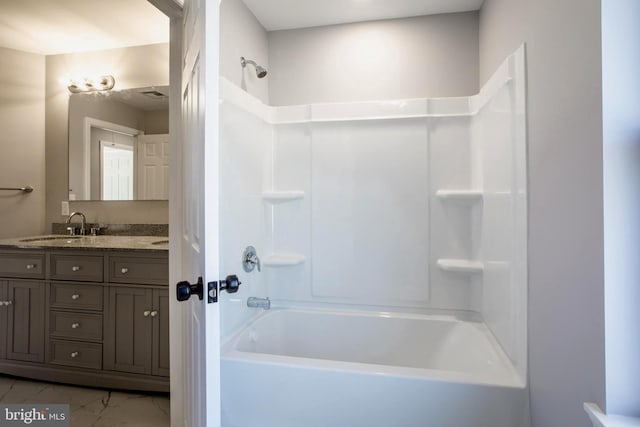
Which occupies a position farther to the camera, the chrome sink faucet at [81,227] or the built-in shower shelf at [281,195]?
the chrome sink faucet at [81,227]

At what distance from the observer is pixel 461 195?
1891 mm

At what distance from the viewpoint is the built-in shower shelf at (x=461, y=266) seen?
183 centimetres

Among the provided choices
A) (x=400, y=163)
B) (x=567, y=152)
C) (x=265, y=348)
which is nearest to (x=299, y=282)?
(x=265, y=348)

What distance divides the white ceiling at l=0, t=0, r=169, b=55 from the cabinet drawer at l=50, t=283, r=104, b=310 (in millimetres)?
1835

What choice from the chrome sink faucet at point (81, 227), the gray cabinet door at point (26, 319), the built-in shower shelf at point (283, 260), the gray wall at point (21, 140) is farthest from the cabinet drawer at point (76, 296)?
the built-in shower shelf at point (283, 260)

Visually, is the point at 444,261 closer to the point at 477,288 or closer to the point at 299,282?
the point at 477,288

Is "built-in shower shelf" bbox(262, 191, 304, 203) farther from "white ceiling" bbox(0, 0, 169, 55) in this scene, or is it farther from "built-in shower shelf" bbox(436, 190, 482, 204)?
"white ceiling" bbox(0, 0, 169, 55)

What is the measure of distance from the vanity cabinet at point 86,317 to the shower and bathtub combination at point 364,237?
0.72 meters

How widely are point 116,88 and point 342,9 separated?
1.93 m

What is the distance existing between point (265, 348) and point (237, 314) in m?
0.29

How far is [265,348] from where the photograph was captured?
1834 mm

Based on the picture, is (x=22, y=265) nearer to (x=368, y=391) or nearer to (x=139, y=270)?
(x=139, y=270)

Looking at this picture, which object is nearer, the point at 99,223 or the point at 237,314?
the point at 237,314

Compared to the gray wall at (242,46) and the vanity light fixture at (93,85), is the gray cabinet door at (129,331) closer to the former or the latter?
the gray wall at (242,46)
